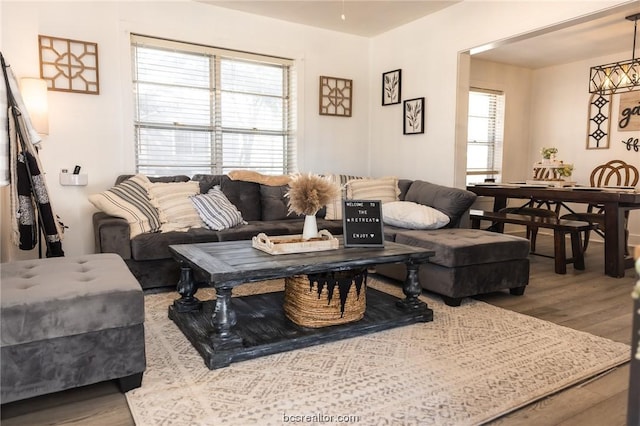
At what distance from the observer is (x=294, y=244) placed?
253 cm

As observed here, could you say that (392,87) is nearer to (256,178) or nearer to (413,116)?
(413,116)

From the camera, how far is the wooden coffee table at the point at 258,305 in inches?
84.4

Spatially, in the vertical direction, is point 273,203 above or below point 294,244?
above

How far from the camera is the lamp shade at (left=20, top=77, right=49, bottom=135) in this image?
342cm

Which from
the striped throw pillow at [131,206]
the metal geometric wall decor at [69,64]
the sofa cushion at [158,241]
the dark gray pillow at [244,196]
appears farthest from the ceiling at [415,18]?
the sofa cushion at [158,241]

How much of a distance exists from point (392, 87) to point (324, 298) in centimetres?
339

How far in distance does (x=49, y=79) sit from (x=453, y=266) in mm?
3517

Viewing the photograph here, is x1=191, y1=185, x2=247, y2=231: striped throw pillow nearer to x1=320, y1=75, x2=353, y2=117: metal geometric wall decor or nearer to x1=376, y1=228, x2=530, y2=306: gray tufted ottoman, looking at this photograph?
x1=376, y1=228, x2=530, y2=306: gray tufted ottoman

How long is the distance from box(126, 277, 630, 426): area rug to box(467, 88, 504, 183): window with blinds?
4.01 meters

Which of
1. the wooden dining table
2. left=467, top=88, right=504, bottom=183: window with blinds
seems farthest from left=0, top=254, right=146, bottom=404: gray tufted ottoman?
left=467, top=88, right=504, bottom=183: window with blinds

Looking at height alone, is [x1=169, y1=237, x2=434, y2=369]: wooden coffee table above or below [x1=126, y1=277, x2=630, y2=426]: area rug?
above

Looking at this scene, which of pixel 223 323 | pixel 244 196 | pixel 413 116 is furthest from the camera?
pixel 413 116

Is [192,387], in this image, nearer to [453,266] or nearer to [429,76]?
[453,266]

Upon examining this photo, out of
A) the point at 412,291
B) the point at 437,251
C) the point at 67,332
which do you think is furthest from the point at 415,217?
the point at 67,332
